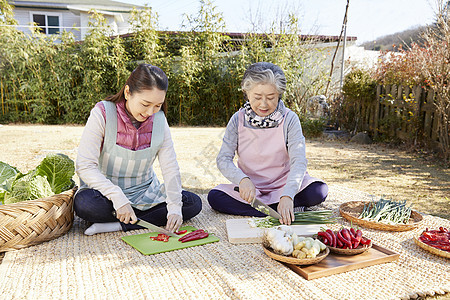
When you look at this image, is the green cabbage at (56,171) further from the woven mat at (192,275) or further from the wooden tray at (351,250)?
the wooden tray at (351,250)

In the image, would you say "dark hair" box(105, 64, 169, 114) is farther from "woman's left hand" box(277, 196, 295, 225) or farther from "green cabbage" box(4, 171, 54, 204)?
"woman's left hand" box(277, 196, 295, 225)

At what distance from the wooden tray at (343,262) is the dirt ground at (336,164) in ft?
5.20

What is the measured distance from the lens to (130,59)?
10445 mm

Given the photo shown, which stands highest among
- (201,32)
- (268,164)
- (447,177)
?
(201,32)

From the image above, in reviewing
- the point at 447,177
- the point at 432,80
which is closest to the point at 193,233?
the point at 447,177

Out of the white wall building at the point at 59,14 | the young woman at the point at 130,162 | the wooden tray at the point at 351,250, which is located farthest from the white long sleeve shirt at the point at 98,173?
the white wall building at the point at 59,14

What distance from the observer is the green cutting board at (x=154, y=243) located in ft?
8.07

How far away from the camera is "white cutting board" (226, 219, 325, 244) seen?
2627mm

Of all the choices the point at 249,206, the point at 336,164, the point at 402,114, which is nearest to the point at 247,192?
the point at 249,206

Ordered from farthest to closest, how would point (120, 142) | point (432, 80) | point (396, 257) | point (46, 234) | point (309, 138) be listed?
point (309, 138), point (432, 80), point (120, 142), point (46, 234), point (396, 257)

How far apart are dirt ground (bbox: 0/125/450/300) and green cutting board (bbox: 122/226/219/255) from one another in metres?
0.83

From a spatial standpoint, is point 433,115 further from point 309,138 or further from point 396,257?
point 396,257

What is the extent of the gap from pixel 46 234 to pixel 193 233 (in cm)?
97

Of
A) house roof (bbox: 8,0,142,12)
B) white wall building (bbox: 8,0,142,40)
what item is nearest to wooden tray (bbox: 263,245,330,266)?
house roof (bbox: 8,0,142,12)
